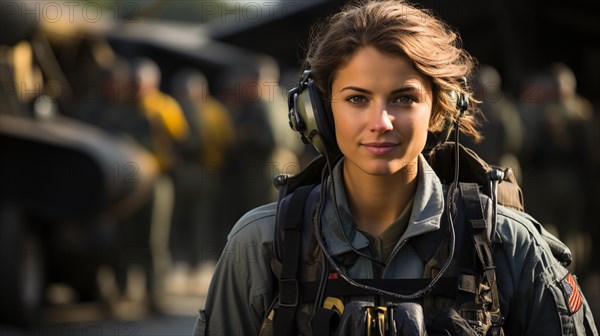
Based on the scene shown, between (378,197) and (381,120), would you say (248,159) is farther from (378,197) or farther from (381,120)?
(381,120)

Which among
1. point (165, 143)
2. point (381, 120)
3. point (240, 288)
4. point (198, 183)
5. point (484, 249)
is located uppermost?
point (381, 120)

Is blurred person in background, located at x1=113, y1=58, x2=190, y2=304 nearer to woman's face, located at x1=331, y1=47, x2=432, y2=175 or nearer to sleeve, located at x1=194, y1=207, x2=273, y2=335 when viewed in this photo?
sleeve, located at x1=194, y1=207, x2=273, y2=335

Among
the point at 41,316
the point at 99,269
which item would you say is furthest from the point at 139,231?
the point at 41,316

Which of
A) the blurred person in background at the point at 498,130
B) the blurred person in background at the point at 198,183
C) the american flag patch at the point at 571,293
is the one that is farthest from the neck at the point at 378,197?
the blurred person in background at the point at 198,183

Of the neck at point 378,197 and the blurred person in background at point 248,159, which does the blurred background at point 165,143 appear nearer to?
the blurred person in background at point 248,159

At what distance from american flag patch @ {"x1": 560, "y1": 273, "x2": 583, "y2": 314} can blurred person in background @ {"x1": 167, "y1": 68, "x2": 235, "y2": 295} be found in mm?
10182

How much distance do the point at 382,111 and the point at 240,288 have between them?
61 centimetres

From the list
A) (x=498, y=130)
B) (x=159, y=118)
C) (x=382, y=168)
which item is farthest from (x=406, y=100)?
(x=159, y=118)

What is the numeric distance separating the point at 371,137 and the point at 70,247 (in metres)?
7.84

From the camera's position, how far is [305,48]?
376 centimetres

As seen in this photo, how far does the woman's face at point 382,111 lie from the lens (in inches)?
127

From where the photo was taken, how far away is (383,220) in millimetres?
3418

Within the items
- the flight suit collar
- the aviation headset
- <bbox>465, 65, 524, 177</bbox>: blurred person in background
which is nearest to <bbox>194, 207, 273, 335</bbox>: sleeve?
the flight suit collar

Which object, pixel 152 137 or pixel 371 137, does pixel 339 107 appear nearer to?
pixel 371 137
